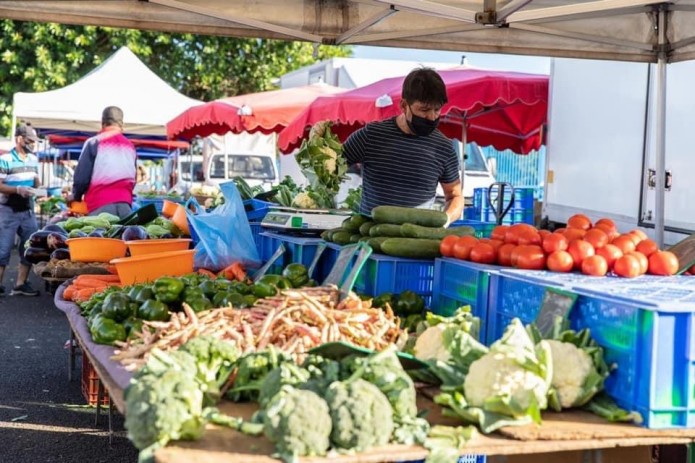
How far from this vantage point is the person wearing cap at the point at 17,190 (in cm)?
1064

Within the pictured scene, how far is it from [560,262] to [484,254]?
343 millimetres

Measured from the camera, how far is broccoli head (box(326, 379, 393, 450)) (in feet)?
7.76

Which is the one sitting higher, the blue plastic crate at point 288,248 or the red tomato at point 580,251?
the red tomato at point 580,251

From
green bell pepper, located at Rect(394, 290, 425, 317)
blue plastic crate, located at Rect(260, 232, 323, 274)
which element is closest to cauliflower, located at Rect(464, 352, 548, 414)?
green bell pepper, located at Rect(394, 290, 425, 317)

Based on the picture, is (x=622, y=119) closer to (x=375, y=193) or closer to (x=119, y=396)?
(x=375, y=193)

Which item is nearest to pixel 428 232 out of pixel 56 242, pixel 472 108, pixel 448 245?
pixel 448 245

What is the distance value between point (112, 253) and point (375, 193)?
7.45 feet

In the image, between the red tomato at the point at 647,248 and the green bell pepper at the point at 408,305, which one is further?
the green bell pepper at the point at 408,305

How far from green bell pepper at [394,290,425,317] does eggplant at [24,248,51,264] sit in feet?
14.1

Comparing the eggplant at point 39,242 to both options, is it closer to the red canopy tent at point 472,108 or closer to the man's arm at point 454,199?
the man's arm at point 454,199

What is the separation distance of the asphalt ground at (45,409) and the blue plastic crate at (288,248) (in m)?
1.51

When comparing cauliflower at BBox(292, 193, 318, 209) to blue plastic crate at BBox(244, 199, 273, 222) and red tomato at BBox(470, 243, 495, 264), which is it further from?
red tomato at BBox(470, 243, 495, 264)

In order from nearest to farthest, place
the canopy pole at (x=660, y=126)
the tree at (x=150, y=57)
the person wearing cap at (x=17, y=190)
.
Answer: the canopy pole at (x=660, y=126), the person wearing cap at (x=17, y=190), the tree at (x=150, y=57)

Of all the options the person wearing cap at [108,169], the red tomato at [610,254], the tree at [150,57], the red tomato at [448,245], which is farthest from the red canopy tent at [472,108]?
the tree at [150,57]
